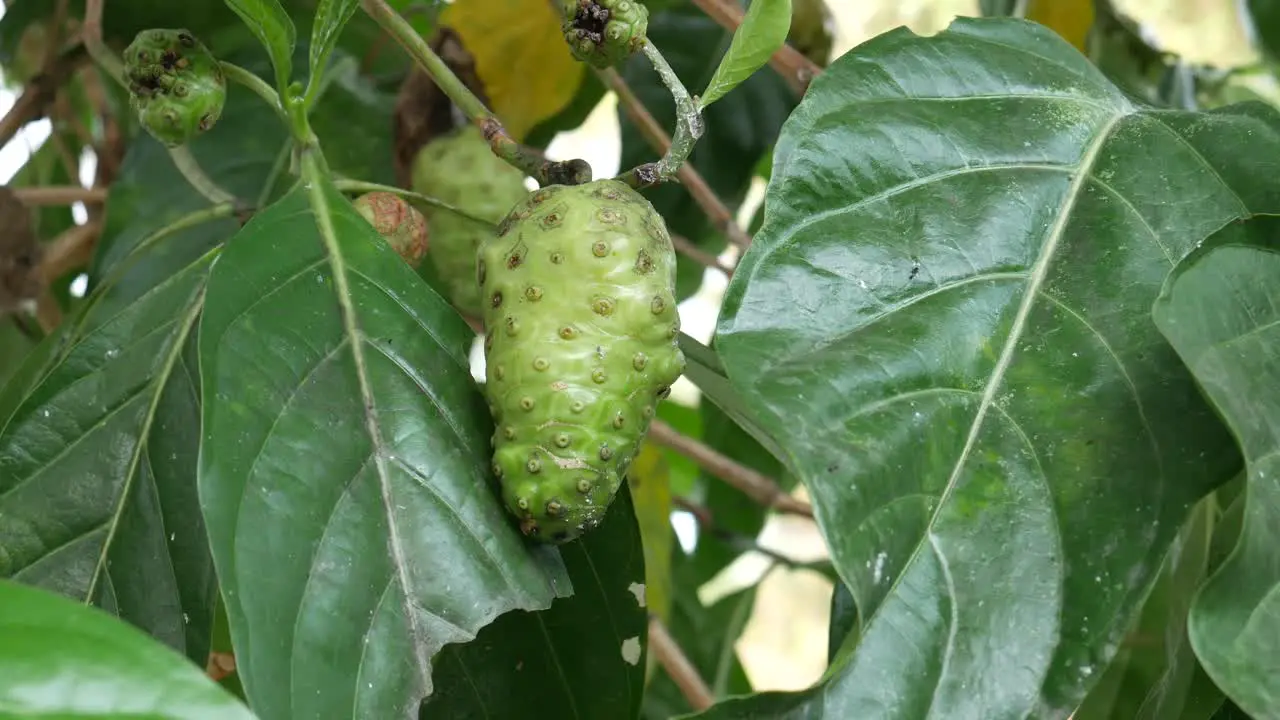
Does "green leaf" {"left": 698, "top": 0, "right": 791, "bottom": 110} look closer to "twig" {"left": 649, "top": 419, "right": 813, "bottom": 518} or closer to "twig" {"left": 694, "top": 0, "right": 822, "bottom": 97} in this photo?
"twig" {"left": 694, "top": 0, "right": 822, "bottom": 97}

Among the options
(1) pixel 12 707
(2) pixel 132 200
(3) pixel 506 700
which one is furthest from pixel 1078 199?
(2) pixel 132 200

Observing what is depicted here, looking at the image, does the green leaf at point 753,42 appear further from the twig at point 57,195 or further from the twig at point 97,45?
the twig at point 57,195

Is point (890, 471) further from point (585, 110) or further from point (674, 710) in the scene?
point (674, 710)

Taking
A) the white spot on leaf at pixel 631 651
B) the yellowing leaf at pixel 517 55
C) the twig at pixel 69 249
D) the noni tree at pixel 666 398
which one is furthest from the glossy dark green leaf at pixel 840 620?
the twig at pixel 69 249

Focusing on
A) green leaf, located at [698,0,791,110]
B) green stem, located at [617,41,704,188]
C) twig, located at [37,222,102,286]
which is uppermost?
twig, located at [37,222,102,286]

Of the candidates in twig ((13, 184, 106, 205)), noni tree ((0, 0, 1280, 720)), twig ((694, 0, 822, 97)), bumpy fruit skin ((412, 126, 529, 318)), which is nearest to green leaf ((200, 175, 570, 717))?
noni tree ((0, 0, 1280, 720))
